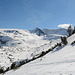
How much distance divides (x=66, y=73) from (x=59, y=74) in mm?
549

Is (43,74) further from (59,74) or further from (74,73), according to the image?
(74,73)

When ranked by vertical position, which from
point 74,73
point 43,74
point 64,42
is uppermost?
point 64,42

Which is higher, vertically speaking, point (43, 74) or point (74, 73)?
point (74, 73)

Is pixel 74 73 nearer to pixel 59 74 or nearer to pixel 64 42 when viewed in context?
pixel 59 74

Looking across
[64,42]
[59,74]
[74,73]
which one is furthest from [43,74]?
[64,42]

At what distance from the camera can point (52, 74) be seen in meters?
6.84

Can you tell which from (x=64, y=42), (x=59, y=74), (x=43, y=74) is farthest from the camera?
(x=64, y=42)

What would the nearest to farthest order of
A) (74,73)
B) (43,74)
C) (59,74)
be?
(74,73), (59,74), (43,74)

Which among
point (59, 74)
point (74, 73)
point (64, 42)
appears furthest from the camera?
point (64, 42)

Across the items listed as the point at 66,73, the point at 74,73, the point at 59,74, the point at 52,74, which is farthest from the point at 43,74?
the point at 74,73

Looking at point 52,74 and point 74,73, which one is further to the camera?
point 52,74

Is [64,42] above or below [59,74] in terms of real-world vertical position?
above

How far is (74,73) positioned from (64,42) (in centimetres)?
1590

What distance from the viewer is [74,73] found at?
5891 mm
